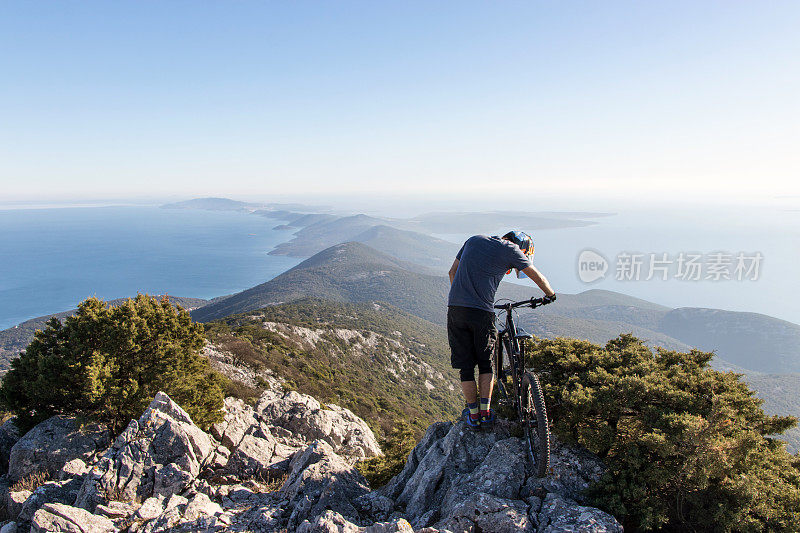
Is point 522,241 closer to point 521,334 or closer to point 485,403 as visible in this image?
point 521,334

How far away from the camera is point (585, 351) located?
6.38 metres

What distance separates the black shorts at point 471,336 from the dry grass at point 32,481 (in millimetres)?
9249

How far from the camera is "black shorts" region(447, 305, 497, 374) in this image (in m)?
5.35

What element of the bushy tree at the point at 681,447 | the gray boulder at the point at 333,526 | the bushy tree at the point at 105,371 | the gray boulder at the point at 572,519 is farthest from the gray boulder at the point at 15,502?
the bushy tree at the point at 681,447

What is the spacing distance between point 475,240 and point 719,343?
A: 10566 inches

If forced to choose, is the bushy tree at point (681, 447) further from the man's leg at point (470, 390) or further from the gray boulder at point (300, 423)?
the gray boulder at point (300, 423)

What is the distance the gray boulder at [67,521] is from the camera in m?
4.78

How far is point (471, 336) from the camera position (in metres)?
5.57

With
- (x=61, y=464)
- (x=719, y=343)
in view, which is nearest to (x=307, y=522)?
(x=61, y=464)

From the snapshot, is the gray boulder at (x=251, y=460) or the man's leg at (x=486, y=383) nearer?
the man's leg at (x=486, y=383)

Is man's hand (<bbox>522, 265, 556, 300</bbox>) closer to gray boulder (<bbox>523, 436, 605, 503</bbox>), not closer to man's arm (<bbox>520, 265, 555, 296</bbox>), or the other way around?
man's arm (<bbox>520, 265, 555, 296</bbox>)

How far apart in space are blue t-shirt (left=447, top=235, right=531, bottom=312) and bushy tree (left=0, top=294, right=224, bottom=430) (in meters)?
8.39

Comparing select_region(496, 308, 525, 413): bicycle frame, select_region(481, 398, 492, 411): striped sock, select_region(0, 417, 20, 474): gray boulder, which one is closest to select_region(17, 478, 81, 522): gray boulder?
select_region(0, 417, 20, 474): gray boulder

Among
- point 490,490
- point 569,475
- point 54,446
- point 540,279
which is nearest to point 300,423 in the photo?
point 54,446
